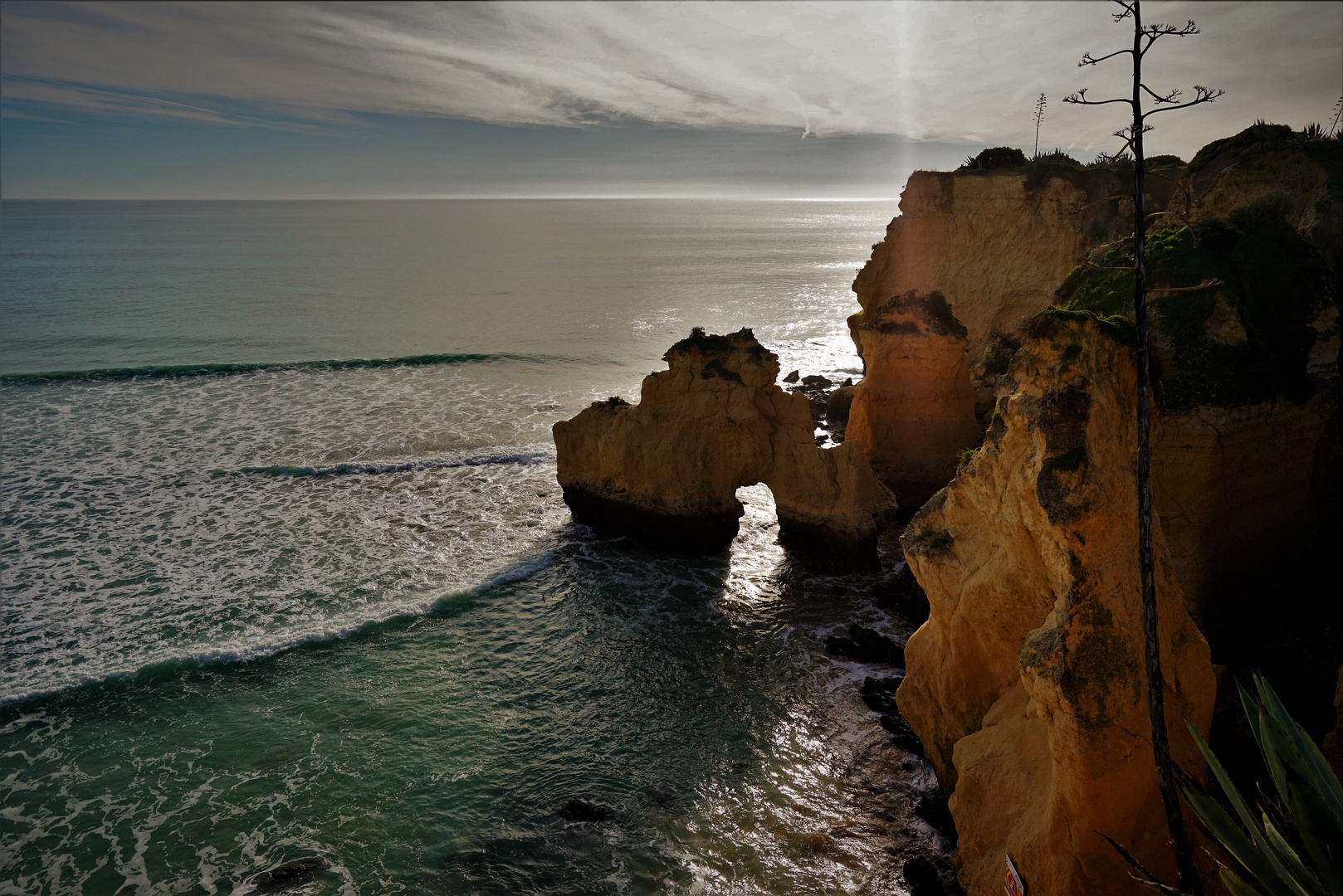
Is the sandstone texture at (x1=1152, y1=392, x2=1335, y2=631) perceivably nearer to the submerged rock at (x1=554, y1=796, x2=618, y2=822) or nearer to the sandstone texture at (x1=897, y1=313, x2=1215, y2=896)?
the sandstone texture at (x1=897, y1=313, x2=1215, y2=896)

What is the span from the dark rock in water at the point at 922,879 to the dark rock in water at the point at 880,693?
10.6 feet

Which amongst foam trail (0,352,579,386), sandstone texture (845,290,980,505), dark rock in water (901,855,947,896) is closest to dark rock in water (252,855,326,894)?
dark rock in water (901,855,947,896)

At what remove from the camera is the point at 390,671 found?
13.6 meters

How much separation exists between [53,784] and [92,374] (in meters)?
29.7

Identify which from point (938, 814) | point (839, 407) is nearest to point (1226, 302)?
point (938, 814)

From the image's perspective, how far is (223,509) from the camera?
20.2 metres

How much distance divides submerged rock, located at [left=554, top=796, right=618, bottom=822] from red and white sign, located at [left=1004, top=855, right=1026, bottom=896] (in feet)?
15.9

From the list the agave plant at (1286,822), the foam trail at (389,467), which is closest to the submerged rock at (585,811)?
the agave plant at (1286,822)

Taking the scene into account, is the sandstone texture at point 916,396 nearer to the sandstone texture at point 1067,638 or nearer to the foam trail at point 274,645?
the foam trail at point 274,645

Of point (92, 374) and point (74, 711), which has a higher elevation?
point (92, 374)

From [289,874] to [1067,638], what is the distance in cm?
902

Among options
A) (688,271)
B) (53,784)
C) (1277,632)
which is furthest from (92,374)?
(688,271)

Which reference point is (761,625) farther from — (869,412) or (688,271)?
(688,271)

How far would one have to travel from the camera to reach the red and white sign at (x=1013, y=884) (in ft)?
23.0
